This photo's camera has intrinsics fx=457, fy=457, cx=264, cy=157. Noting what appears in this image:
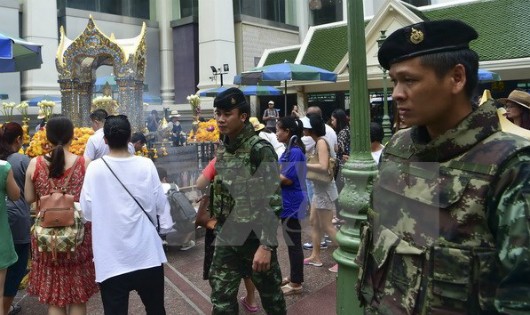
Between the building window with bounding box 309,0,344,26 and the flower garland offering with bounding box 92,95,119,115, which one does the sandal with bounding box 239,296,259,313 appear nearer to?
the flower garland offering with bounding box 92,95,119,115

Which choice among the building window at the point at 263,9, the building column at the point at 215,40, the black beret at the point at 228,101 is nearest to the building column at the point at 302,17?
the building window at the point at 263,9

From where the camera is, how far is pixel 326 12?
31797 millimetres

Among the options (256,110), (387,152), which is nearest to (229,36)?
(256,110)

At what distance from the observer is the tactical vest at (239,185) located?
3484mm

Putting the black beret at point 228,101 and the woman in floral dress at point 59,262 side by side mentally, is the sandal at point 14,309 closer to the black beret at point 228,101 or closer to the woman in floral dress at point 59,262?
the woman in floral dress at point 59,262

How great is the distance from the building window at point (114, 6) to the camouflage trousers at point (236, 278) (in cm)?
2478

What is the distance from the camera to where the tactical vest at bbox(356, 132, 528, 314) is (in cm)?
155

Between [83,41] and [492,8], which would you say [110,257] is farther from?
[492,8]

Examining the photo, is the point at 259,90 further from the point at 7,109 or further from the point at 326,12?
the point at 326,12

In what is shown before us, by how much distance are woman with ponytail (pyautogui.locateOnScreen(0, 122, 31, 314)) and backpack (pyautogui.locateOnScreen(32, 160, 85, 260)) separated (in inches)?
29.0

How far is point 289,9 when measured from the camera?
102 feet

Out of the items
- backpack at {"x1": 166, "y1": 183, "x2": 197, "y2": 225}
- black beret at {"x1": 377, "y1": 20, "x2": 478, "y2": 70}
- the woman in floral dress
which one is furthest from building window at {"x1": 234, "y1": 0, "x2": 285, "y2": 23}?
black beret at {"x1": 377, "y1": 20, "x2": 478, "y2": 70}

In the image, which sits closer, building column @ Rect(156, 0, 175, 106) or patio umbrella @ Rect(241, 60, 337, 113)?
patio umbrella @ Rect(241, 60, 337, 113)

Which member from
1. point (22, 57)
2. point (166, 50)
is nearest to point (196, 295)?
point (22, 57)
